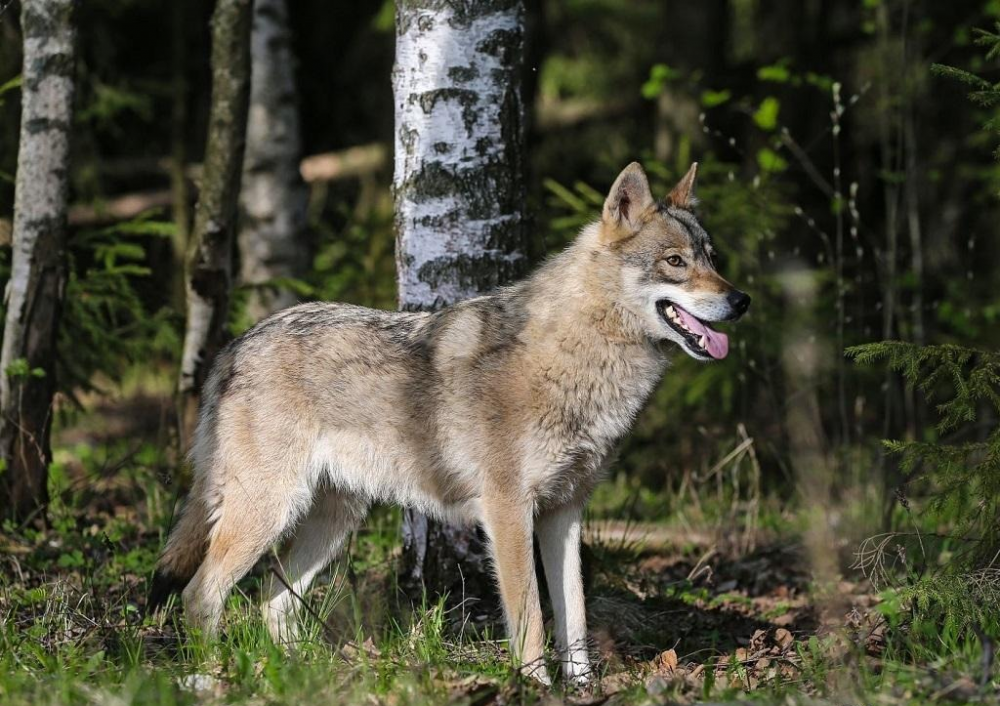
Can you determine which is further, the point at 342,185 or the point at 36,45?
the point at 342,185

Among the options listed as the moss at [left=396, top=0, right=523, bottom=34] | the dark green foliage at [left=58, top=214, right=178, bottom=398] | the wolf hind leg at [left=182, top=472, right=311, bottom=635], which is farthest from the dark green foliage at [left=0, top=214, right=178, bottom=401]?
the moss at [left=396, top=0, right=523, bottom=34]

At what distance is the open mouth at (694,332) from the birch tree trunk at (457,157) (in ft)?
3.41

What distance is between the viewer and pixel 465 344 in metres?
5.09

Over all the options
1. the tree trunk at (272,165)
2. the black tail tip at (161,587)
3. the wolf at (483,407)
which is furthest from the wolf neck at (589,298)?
the tree trunk at (272,165)

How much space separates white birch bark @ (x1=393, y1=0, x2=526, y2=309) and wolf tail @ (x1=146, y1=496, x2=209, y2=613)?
1450 mm

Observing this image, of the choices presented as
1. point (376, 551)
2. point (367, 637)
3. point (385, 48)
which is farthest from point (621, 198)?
point (385, 48)

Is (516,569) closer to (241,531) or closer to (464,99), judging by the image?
(241,531)

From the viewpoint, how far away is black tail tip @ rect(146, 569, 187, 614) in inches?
202

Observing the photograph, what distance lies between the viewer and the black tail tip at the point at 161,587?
5.13m

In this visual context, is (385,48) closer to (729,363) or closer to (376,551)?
(729,363)

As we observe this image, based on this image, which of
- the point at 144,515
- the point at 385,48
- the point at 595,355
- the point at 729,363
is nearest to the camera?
the point at 595,355

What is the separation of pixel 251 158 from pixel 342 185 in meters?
4.76

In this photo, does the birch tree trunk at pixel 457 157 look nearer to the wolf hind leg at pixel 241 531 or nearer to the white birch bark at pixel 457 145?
the white birch bark at pixel 457 145

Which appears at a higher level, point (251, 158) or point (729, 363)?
point (251, 158)
